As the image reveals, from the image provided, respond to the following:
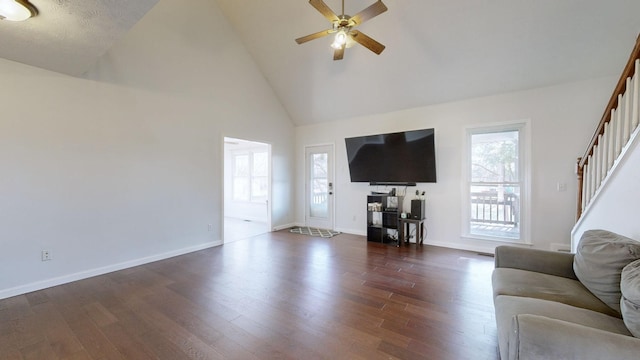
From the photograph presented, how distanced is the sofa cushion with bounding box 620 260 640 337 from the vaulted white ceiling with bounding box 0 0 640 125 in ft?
9.98

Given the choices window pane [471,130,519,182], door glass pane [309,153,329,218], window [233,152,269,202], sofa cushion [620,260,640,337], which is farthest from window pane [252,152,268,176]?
sofa cushion [620,260,640,337]

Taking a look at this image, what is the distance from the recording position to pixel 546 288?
1.82 meters

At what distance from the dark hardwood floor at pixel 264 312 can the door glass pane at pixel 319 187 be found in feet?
7.97

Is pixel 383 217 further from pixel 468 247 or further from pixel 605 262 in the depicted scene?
pixel 605 262

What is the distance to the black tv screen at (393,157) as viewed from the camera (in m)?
4.55

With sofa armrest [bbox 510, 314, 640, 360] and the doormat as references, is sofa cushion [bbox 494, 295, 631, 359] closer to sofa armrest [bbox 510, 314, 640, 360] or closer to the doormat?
sofa armrest [bbox 510, 314, 640, 360]

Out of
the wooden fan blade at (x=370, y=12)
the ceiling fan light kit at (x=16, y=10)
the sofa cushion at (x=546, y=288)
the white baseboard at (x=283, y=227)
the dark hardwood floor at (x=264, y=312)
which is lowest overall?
the dark hardwood floor at (x=264, y=312)

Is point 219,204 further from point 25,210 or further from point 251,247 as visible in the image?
point 25,210

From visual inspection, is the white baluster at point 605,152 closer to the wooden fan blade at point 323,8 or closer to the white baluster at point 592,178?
the white baluster at point 592,178

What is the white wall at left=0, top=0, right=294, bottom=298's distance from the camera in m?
2.81

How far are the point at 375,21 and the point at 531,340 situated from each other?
385cm

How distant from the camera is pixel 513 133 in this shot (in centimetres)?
411

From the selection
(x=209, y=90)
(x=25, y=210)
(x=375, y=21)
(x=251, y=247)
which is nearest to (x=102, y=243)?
(x=25, y=210)

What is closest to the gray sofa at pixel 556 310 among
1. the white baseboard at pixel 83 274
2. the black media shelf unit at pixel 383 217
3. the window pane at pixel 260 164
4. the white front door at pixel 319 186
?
the black media shelf unit at pixel 383 217
